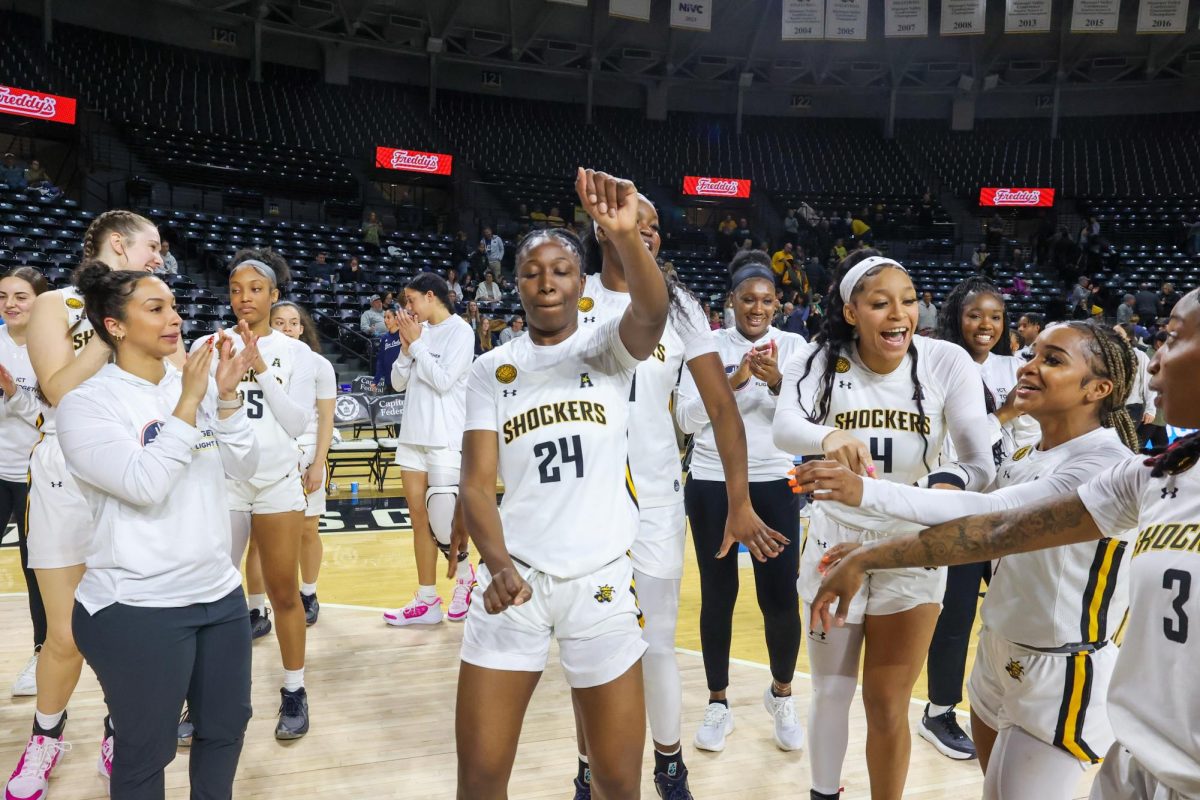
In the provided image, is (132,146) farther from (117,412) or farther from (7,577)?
(117,412)

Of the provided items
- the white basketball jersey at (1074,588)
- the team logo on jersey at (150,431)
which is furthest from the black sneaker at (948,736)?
the team logo on jersey at (150,431)

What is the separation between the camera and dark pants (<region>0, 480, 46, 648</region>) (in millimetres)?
3514

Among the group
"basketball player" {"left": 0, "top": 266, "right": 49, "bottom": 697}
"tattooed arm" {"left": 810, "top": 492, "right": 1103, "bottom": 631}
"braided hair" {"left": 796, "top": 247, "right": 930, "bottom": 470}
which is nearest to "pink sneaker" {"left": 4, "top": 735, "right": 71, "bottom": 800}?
"basketball player" {"left": 0, "top": 266, "right": 49, "bottom": 697}

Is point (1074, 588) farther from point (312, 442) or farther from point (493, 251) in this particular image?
point (493, 251)

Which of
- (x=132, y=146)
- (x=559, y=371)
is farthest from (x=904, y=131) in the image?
(x=559, y=371)

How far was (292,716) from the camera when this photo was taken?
360 cm

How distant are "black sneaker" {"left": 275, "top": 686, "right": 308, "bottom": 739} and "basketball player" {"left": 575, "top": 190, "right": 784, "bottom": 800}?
1291mm

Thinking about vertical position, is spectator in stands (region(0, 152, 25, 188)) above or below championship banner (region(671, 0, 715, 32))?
below

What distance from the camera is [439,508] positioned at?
4699 mm

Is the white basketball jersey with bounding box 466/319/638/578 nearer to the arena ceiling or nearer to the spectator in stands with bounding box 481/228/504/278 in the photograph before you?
the spectator in stands with bounding box 481/228/504/278

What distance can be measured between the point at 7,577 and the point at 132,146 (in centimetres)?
1380

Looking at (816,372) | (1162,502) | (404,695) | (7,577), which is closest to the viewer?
(1162,502)

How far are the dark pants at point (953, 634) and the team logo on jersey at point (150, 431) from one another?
292 cm

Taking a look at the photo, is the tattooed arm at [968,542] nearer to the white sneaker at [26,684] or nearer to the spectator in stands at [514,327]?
the white sneaker at [26,684]
